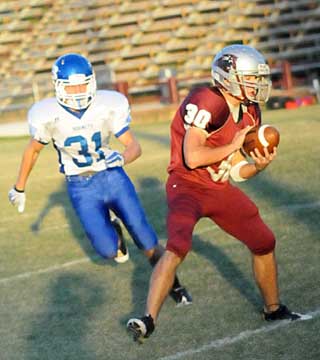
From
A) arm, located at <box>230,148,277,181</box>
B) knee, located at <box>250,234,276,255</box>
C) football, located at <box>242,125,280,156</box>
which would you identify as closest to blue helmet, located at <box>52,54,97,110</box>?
arm, located at <box>230,148,277,181</box>

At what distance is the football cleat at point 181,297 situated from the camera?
492 cm

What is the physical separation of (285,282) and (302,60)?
1459cm

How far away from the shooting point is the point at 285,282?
507cm

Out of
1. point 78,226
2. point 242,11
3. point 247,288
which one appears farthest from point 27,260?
point 242,11

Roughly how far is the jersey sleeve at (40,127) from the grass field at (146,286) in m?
0.89

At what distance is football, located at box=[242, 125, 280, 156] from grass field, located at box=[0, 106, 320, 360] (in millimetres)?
814

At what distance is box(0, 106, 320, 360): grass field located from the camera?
4.26 m

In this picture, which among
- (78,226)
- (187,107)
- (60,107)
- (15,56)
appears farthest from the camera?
(15,56)

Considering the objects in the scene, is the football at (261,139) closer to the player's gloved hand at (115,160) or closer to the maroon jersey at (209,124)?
the maroon jersey at (209,124)

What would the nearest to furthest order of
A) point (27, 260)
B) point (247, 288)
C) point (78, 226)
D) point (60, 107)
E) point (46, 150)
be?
1. point (247, 288)
2. point (60, 107)
3. point (27, 260)
4. point (78, 226)
5. point (46, 150)

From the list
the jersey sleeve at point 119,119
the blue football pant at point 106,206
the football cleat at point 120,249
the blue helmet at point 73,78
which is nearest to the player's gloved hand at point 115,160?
the blue football pant at point 106,206

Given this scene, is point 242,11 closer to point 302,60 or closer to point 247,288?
point 302,60

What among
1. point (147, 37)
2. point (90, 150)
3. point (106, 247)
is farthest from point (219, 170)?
point (147, 37)

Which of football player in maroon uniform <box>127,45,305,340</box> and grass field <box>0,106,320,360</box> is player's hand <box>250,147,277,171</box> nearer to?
football player in maroon uniform <box>127,45,305,340</box>
